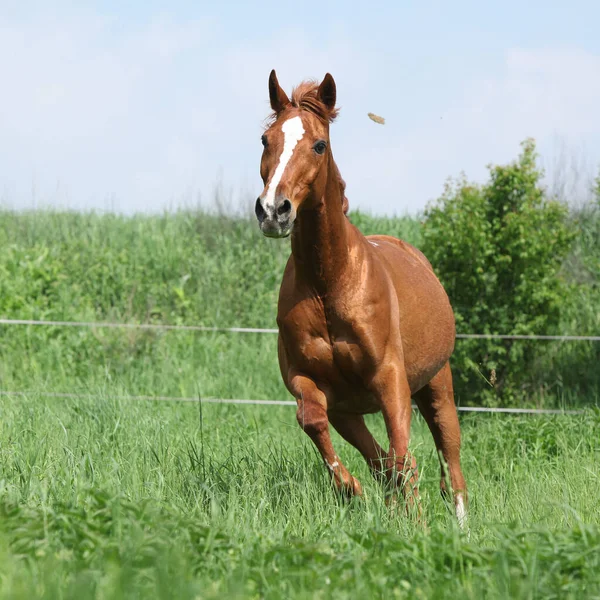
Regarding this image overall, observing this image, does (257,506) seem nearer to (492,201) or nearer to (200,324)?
(492,201)

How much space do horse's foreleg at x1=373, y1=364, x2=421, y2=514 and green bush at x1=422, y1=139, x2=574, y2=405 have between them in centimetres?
501

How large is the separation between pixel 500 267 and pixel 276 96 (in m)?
5.61

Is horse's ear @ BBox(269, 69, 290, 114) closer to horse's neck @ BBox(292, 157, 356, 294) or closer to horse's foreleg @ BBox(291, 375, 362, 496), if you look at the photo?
horse's neck @ BBox(292, 157, 356, 294)

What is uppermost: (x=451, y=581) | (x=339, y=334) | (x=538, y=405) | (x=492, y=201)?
(x=492, y=201)

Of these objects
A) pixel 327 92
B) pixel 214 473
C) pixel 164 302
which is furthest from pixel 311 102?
pixel 164 302

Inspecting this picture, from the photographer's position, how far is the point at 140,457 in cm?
552

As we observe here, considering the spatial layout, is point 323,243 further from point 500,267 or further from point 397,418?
point 500,267

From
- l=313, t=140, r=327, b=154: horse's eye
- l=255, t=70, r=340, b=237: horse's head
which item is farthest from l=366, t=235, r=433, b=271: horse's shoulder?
l=313, t=140, r=327, b=154: horse's eye

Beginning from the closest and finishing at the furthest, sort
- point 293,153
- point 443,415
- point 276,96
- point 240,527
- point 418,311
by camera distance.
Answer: point 240,527 < point 293,153 < point 276,96 < point 418,311 < point 443,415

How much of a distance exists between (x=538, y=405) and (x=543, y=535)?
7404 mm

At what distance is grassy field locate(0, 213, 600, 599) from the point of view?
2.99 m

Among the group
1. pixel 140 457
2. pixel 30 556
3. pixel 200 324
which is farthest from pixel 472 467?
pixel 200 324

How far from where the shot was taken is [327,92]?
4.84 metres

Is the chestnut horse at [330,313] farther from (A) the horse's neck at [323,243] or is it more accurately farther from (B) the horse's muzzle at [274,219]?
(B) the horse's muzzle at [274,219]
